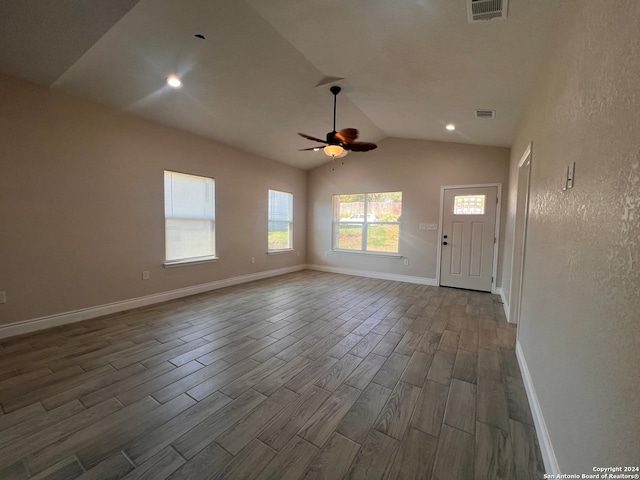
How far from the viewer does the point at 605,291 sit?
A: 0.97 meters

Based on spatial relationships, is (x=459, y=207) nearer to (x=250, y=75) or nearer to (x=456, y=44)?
(x=456, y=44)

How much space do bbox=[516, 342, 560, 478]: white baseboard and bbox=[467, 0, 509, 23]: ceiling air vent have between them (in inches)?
101

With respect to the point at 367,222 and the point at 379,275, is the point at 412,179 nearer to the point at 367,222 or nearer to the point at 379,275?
the point at 367,222

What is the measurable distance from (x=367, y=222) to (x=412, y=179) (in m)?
Answer: 1.37

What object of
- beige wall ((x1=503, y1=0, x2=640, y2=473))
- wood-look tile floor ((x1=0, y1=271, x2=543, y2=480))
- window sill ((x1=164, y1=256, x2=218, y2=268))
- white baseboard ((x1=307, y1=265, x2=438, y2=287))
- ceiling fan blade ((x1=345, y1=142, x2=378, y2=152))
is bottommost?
wood-look tile floor ((x1=0, y1=271, x2=543, y2=480))

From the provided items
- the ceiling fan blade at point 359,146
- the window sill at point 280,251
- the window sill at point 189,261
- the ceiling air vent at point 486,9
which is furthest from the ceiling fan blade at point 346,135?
the window sill at point 280,251

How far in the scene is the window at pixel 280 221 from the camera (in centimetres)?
612

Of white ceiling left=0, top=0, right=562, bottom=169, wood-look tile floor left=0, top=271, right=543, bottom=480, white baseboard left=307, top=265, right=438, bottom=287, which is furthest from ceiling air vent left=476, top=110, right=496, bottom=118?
white baseboard left=307, top=265, right=438, bottom=287

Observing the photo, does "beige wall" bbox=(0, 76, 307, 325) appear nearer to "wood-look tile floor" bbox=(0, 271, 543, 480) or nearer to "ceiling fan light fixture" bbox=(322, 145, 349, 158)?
"wood-look tile floor" bbox=(0, 271, 543, 480)

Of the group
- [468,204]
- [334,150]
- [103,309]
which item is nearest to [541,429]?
A: [334,150]

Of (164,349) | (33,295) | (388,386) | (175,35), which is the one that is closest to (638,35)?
(388,386)

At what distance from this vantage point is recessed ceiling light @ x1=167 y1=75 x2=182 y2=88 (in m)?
3.00

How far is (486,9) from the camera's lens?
1.78 metres

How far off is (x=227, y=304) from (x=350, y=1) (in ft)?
12.5
